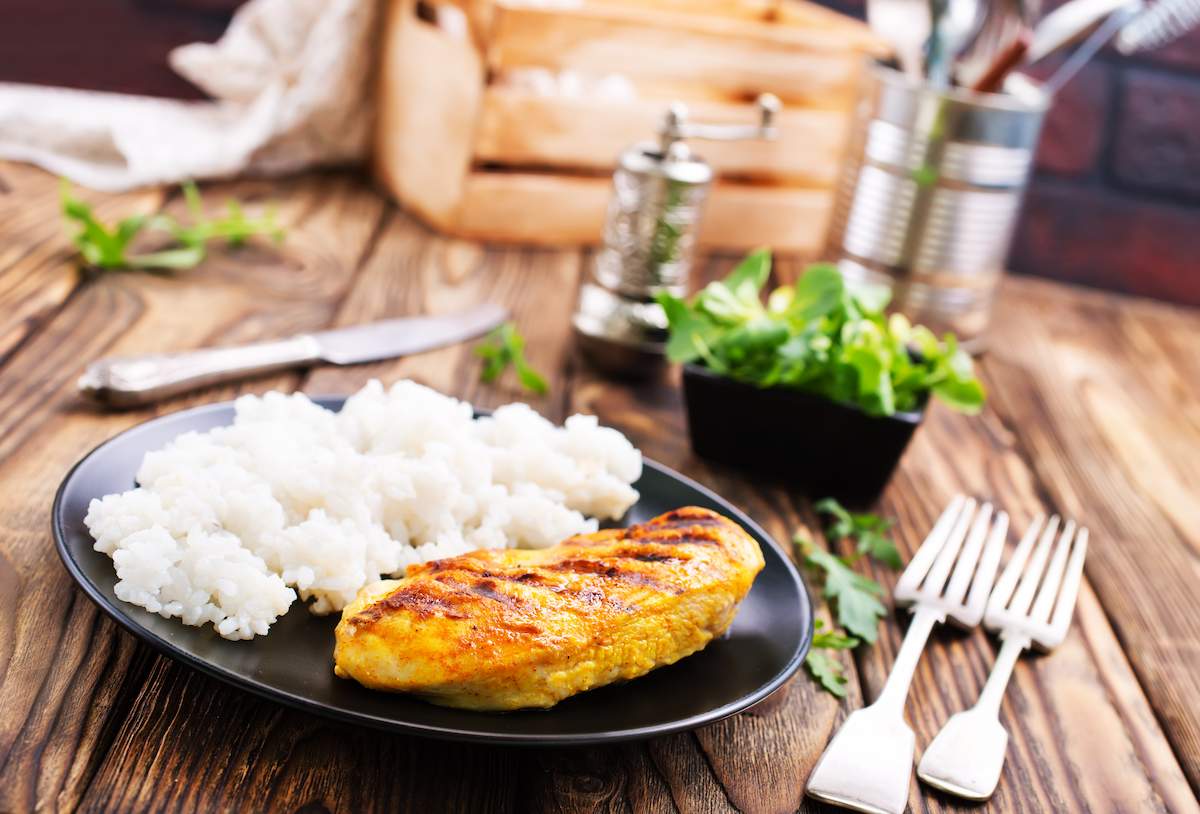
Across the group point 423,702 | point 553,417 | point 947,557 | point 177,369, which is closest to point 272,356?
point 177,369

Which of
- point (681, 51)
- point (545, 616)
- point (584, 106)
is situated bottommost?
point (545, 616)

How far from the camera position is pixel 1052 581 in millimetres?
1391

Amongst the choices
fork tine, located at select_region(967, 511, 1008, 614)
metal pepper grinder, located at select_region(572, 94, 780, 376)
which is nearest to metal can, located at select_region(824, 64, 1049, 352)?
metal pepper grinder, located at select_region(572, 94, 780, 376)

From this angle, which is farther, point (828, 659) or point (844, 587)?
point (844, 587)

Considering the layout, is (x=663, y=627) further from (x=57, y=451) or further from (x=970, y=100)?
(x=970, y=100)

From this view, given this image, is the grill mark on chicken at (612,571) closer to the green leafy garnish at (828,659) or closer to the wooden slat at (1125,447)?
the green leafy garnish at (828,659)

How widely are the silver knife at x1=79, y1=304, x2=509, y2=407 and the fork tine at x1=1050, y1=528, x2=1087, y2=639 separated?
0.95 meters

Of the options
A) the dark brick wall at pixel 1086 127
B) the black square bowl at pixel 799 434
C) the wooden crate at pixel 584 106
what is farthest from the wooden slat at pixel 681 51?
the black square bowl at pixel 799 434

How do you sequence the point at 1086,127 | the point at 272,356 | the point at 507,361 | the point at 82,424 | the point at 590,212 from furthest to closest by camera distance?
the point at 1086,127 → the point at 590,212 → the point at 507,361 → the point at 272,356 → the point at 82,424

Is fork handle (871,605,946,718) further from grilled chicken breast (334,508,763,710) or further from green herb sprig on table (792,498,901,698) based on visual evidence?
grilled chicken breast (334,508,763,710)

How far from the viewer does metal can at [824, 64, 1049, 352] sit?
207 cm

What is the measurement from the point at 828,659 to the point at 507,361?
0.79m

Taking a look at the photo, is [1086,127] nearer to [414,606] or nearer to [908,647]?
[908,647]

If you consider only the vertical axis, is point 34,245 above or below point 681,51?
below
